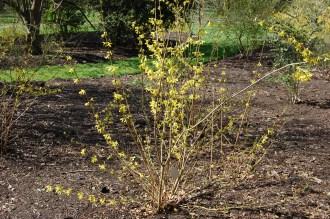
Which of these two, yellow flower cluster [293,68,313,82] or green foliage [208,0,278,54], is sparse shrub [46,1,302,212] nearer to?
yellow flower cluster [293,68,313,82]

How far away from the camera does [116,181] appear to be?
4.49m

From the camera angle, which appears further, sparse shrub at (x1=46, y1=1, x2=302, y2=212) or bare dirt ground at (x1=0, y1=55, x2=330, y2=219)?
bare dirt ground at (x1=0, y1=55, x2=330, y2=219)

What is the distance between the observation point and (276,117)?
6.87 metres

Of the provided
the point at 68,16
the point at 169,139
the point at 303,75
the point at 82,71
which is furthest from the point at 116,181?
the point at 68,16

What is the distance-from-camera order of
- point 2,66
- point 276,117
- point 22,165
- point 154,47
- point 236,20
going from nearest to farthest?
point 154,47 < point 22,165 < point 276,117 < point 2,66 < point 236,20

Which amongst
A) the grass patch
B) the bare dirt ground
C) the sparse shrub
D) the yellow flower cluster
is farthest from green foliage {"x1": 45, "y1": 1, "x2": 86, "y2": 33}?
the yellow flower cluster

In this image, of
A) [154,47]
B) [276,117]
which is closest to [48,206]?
[154,47]

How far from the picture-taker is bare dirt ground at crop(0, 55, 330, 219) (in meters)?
3.92

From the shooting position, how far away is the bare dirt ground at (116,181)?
3.92 meters

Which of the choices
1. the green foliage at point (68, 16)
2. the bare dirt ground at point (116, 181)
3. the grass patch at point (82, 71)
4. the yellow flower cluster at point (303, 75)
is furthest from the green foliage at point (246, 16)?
the yellow flower cluster at point (303, 75)

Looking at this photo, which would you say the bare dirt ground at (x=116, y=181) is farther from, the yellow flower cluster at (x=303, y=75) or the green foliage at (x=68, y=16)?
the green foliage at (x=68, y=16)

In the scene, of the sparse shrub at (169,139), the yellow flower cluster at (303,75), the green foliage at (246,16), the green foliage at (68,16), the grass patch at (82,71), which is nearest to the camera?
the yellow flower cluster at (303,75)

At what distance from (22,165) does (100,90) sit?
12.1 ft

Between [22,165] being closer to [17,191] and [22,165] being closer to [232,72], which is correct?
[17,191]
